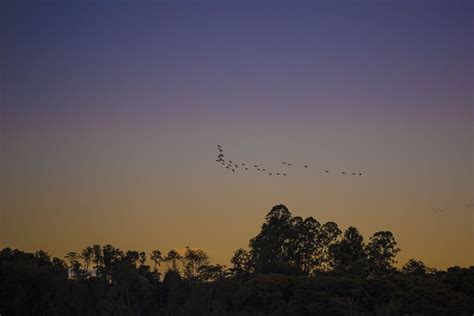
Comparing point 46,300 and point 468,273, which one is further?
point 46,300

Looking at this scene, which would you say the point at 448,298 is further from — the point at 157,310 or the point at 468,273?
the point at 157,310

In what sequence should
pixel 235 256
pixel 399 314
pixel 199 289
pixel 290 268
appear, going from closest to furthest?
pixel 399 314
pixel 199 289
pixel 290 268
pixel 235 256

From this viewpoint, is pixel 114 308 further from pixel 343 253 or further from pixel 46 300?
pixel 343 253

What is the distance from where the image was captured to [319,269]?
338 ft

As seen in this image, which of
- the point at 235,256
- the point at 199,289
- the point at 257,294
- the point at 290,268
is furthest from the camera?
the point at 235,256

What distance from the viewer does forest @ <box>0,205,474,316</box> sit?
275 feet

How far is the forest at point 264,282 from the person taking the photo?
83.8 m

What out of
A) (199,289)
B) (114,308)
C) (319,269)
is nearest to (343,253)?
(319,269)

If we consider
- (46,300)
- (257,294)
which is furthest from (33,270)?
(257,294)

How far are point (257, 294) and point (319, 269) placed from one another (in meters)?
18.1

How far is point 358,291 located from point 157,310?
27.1 meters

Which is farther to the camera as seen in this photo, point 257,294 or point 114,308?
point 114,308

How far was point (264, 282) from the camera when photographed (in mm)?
88750

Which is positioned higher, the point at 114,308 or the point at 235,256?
the point at 235,256
